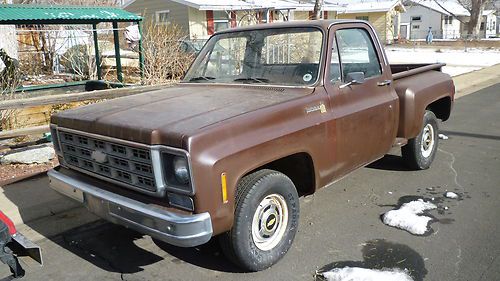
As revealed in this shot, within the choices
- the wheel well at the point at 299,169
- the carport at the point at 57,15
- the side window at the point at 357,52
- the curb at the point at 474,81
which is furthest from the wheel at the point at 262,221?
the curb at the point at 474,81

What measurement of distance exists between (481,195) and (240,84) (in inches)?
113

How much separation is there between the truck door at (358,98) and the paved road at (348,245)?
57 cm

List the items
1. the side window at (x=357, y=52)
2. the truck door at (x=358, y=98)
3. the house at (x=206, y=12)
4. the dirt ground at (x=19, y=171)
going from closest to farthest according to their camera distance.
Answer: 1. the truck door at (x=358, y=98)
2. the side window at (x=357, y=52)
3. the dirt ground at (x=19, y=171)
4. the house at (x=206, y=12)

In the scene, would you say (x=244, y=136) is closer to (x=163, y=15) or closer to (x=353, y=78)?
(x=353, y=78)

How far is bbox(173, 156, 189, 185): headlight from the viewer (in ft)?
9.97

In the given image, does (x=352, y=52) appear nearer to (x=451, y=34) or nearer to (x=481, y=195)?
(x=481, y=195)

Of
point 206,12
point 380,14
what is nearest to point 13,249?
point 206,12

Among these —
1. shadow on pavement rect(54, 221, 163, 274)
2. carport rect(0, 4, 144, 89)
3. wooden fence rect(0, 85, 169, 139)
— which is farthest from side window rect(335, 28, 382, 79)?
carport rect(0, 4, 144, 89)

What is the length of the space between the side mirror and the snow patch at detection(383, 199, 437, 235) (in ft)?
4.33

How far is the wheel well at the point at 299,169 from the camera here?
3922 mm

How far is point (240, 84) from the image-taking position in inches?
174

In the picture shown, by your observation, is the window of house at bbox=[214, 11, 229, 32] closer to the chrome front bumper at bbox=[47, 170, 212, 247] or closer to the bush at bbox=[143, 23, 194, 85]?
the bush at bbox=[143, 23, 194, 85]

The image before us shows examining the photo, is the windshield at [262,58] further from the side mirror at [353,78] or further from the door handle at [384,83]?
the door handle at [384,83]

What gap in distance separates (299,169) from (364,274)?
1.02 m
